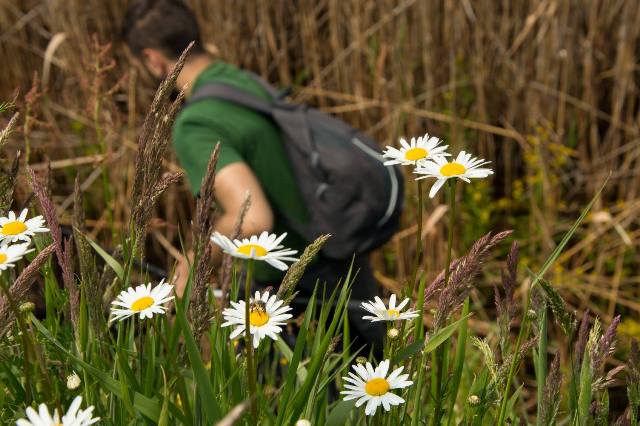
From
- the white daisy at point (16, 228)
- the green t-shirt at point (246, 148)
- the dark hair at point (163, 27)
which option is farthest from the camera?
the dark hair at point (163, 27)

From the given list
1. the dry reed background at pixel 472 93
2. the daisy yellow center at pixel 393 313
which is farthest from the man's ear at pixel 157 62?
the daisy yellow center at pixel 393 313

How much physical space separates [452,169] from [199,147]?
4.37 feet

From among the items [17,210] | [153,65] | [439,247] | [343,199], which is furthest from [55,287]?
[439,247]

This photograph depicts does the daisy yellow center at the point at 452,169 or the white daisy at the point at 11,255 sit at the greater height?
the daisy yellow center at the point at 452,169

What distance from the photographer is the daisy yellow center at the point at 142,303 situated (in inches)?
28.8

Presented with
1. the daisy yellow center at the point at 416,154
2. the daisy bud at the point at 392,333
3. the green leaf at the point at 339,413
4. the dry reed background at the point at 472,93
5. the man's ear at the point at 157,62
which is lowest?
the green leaf at the point at 339,413

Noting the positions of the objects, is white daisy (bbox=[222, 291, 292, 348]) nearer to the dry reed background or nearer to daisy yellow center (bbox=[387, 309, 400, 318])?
daisy yellow center (bbox=[387, 309, 400, 318])

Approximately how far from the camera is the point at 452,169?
80cm

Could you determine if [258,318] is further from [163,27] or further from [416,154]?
[163,27]

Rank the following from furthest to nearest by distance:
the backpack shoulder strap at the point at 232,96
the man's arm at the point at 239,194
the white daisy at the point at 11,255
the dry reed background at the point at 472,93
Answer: the dry reed background at the point at 472,93 → the backpack shoulder strap at the point at 232,96 → the man's arm at the point at 239,194 → the white daisy at the point at 11,255

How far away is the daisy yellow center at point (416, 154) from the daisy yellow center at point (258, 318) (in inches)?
8.9

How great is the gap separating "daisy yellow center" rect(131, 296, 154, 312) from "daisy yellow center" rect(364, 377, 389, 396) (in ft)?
0.68

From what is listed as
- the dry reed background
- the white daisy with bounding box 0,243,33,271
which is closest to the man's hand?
the white daisy with bounding box 0,243,33,271

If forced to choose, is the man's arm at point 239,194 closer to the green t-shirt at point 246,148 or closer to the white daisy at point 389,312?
the green t-shirt at point 246,148
